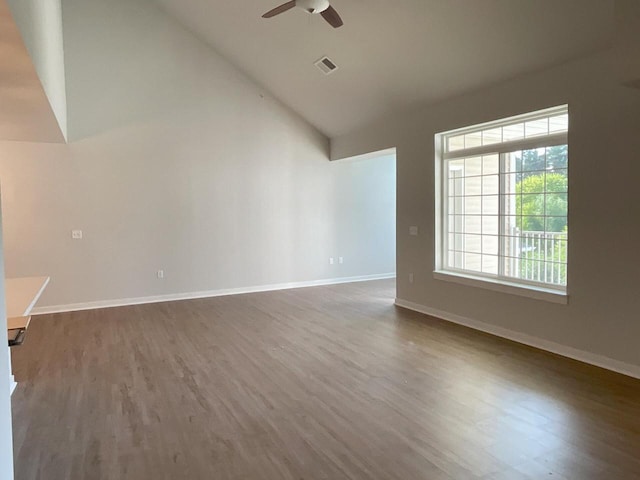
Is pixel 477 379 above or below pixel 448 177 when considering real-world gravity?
below

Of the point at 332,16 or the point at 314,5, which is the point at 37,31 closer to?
the point at 314,5

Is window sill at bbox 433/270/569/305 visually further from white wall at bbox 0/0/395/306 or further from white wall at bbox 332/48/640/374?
white wall at bbox 0/0/395/306

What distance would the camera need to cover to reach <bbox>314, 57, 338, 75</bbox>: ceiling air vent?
18.7ft

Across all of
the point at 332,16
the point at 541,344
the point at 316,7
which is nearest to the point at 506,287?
the point at 541,344

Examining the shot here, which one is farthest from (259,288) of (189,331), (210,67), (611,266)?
(611,266)

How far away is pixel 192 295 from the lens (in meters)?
7.01

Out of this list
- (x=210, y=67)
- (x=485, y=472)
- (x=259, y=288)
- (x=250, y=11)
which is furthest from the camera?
(x=259, y=288)

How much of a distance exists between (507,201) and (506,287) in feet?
3.12

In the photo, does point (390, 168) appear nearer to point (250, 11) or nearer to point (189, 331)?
point (250, 11)

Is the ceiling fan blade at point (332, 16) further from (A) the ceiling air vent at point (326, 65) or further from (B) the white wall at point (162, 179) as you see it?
(B) the white wall at point (162, 179)

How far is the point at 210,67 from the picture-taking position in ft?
23.0

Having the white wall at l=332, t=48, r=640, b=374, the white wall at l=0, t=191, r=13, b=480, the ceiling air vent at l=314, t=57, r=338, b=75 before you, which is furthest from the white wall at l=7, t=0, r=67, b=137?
the white wall at l=332, t=48, r=640, b=374

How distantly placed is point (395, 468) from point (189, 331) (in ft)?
11.0

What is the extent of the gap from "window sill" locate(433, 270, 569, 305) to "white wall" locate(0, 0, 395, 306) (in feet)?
10.3
